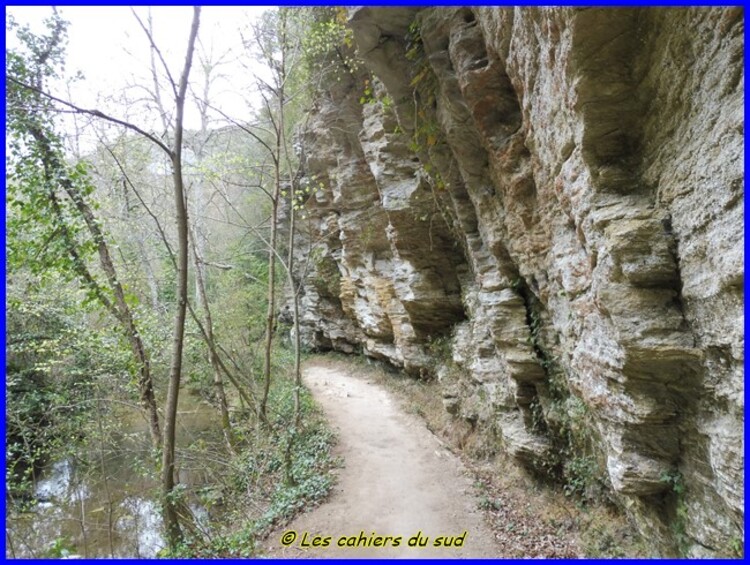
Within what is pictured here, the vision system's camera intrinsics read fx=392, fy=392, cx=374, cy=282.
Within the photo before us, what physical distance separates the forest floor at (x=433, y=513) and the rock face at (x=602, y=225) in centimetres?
58

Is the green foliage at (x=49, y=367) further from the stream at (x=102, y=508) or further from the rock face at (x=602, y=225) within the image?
the rock face at (x=602, y=225)

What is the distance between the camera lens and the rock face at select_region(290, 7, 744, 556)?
2.97 meters

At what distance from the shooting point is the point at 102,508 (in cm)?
689

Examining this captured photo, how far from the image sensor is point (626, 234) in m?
3.52

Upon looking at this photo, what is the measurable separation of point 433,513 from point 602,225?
5469 mm

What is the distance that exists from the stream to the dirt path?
6.39 ft

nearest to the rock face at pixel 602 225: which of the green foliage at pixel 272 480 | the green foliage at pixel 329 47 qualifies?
the green foliage at pixel 329 47

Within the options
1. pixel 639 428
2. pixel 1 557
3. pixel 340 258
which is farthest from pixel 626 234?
pixel 340 258

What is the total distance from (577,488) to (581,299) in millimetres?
3349

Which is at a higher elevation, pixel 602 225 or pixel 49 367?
pixel 602 225

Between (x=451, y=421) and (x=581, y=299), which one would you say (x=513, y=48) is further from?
(x=451, y=421)

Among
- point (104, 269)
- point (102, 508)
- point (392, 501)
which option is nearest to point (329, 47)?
point (104, 269)

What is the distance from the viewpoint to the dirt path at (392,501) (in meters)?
6.01

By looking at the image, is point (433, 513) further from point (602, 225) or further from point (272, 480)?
point (602, 225)
